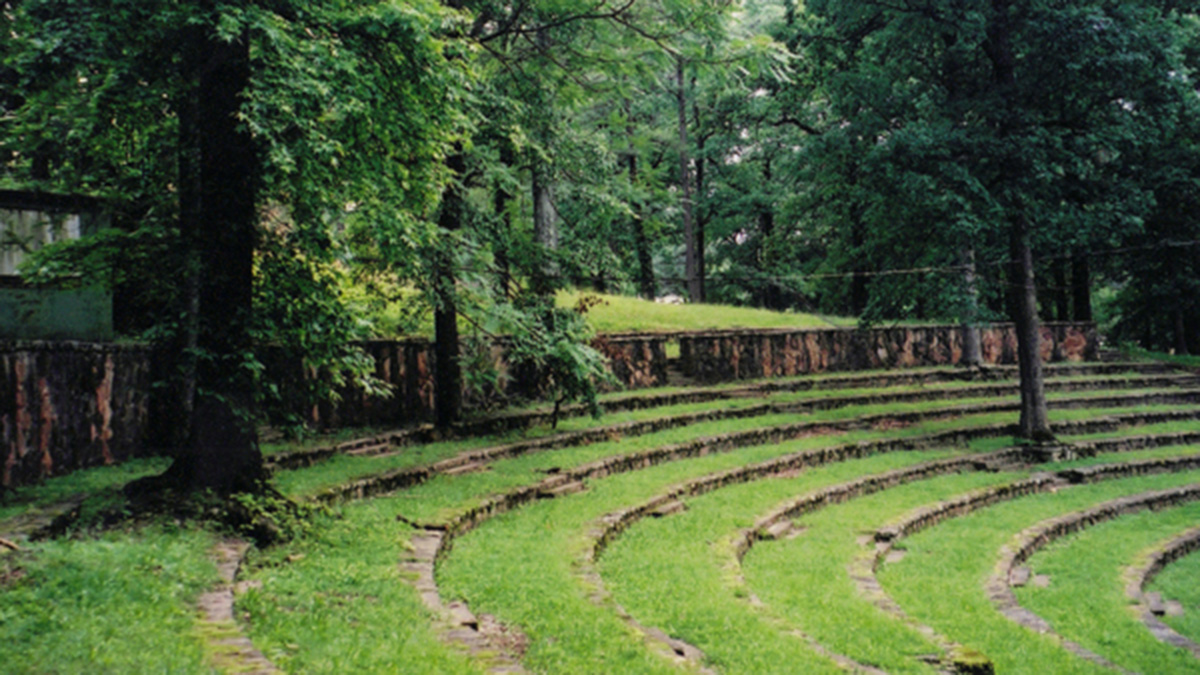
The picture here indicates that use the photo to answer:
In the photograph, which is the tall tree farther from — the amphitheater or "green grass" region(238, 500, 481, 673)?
"green grass" region(238, 500, 481, 673)

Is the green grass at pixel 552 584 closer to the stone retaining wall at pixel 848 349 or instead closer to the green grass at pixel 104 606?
the green grass at pixel 104 606

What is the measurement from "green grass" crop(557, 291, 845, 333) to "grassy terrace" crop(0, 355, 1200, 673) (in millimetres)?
5687

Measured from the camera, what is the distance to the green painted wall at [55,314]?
29.9 feet

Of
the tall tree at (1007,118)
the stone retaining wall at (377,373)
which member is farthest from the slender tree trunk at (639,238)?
the tall tree at (1007,118)

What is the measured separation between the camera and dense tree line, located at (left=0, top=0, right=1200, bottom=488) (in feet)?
23.0

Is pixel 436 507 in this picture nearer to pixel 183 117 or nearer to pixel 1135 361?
pixel 183 117

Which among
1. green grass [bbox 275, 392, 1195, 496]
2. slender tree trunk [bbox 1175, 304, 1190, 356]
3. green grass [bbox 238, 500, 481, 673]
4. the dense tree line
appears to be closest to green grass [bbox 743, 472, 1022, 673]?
green grass [bbox 238, 500, 481, 673]

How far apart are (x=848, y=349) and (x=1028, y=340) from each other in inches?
243

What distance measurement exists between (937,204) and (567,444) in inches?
312

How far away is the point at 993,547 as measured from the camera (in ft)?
32.3

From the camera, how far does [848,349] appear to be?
21.8 meters

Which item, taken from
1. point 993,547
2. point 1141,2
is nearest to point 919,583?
point 993,547

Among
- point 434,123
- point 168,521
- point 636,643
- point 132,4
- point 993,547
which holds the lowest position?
point 993,547

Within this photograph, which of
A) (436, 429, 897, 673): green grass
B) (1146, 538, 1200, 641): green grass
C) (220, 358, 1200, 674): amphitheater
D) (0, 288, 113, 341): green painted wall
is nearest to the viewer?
(436, 429, 897, 673): green grass
